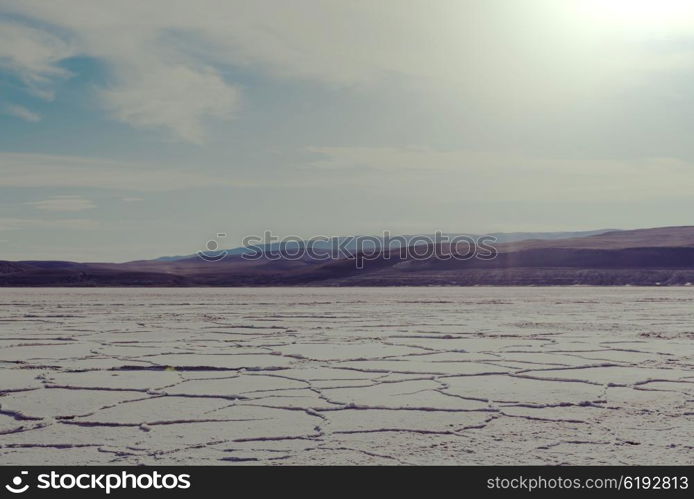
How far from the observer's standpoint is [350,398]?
166 inches

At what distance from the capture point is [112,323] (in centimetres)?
1048

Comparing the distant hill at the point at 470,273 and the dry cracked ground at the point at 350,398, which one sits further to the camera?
the distant hill at the point at 470,273

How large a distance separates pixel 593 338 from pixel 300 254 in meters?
75.2

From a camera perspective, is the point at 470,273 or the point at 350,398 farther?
the point at 470,273

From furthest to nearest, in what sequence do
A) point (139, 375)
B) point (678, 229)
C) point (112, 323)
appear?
point (678, 229), point (112, 323), point (139, 375)

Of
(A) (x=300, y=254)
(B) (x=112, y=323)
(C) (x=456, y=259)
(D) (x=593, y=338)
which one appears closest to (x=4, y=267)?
(C) (x=456, y=259)

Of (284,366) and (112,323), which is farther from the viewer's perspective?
(112,323)

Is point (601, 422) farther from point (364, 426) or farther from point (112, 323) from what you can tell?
point (112, 323)

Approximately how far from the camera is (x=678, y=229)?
6550 cm

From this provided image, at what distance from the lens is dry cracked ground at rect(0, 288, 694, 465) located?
3088 millimetres

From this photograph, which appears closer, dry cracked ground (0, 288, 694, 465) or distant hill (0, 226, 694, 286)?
dry cracked ground (0, 288, 694, 465)

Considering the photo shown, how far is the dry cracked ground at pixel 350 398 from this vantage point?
122 inches

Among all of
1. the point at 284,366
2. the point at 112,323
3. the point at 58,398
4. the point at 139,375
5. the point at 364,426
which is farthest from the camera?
the point at 112,323
